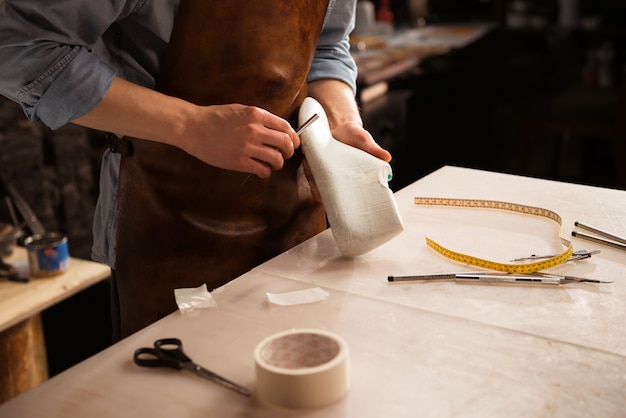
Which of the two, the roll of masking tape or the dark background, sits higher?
the roll of masking tape

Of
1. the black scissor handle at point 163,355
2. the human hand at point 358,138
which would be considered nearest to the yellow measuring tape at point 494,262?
the human hand at point 358,138

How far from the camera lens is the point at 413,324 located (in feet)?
3.73

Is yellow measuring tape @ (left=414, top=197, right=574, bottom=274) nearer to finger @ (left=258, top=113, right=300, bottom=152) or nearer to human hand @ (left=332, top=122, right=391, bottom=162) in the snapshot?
human hand @ (left=332, top=122, right=391, bottom=162)

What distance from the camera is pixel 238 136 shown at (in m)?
1.39

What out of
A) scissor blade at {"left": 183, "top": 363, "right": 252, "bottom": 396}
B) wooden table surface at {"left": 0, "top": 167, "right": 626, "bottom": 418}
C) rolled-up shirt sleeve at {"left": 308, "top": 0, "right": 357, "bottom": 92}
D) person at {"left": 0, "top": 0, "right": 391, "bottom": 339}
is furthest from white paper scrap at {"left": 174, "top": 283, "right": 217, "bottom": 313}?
rolled-up shirt sleeve at {"left": 308, "top": 0, "right": 357, "bottom": 92}

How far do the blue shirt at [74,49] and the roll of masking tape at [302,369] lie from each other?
601 mm

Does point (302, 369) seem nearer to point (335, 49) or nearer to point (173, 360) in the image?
point (173, 360)

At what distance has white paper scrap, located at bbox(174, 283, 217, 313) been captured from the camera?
3.92 feet

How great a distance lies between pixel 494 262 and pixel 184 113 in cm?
58

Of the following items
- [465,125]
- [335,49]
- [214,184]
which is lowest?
[465,125]

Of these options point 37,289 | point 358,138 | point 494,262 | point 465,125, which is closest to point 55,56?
point 358,138

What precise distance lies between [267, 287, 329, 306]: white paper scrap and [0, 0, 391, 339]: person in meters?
0.28

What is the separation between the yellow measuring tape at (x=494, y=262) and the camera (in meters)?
1.30

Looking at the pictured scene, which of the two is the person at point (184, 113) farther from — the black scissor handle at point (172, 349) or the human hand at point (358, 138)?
the black scissor handle at point (172, 349)
